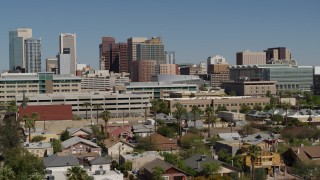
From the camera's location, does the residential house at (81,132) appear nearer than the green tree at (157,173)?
No

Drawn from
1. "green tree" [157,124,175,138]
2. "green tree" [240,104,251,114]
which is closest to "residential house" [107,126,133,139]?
"green tree" [157,124,175,138]

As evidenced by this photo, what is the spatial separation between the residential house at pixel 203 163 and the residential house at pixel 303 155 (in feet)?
19.3

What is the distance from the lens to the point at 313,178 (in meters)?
36.6

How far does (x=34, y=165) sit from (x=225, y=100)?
6046 cm

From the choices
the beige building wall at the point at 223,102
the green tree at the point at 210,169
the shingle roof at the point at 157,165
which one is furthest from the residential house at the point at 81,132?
the beige building wall at the point at 223,102

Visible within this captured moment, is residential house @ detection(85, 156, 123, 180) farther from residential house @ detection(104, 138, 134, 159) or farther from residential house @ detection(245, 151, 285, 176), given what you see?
residential house @ detection(245, 151, 285, 176)

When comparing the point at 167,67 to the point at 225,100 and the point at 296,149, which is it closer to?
the point at 225,100

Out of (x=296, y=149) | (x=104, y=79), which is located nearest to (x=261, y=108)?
(x=296, y=149)

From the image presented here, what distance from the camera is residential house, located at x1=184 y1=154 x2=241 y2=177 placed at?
121ft

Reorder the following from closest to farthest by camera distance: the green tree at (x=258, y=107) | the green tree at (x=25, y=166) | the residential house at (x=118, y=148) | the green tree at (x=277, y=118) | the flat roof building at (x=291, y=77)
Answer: the green tree at (x=25, y=166), the residential house at (x=118, y=148), the green tree at (x=277, y=118), the green tree at (x=258, y=107), the flat roof building at (x=291, y=77)

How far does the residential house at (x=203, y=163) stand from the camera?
121 feet

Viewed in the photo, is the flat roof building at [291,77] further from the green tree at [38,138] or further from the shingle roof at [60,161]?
the shingle roof at [60,161]

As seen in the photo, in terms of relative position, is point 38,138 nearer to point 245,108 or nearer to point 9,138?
point 9,138

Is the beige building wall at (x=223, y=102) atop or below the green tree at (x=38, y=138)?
atop
